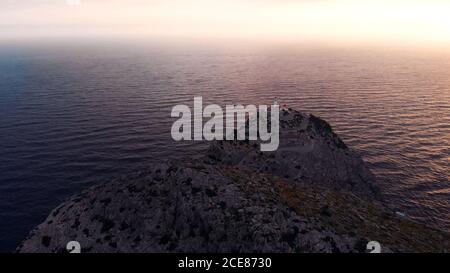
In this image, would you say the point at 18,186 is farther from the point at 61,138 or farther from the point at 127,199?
the point at 127,199

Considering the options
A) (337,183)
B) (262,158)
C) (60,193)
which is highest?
(262,158)

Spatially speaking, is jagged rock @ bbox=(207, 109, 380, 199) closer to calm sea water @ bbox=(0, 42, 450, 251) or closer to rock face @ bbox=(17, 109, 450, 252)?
rock face @ bbox=(17, 109, 450, 252)

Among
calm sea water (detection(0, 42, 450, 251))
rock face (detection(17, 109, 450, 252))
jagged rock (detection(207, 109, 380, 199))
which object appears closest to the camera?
rock face (detection(17, 109, 450, 252))

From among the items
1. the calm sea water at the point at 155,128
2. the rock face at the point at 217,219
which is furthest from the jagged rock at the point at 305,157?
the calm sea water at the point at 155,128

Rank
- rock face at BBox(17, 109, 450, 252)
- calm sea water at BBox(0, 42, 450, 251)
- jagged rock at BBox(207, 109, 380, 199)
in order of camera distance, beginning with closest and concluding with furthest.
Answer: rock face at BBox(17, 109, 450, 252) → jagged rock at BBox(207, 109, 380, 199) → calm sea water at BBox(0, 42, 450, 251)

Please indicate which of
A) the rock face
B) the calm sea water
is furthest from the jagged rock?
the calm sea water

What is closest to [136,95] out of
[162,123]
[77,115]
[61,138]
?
[77,115]
